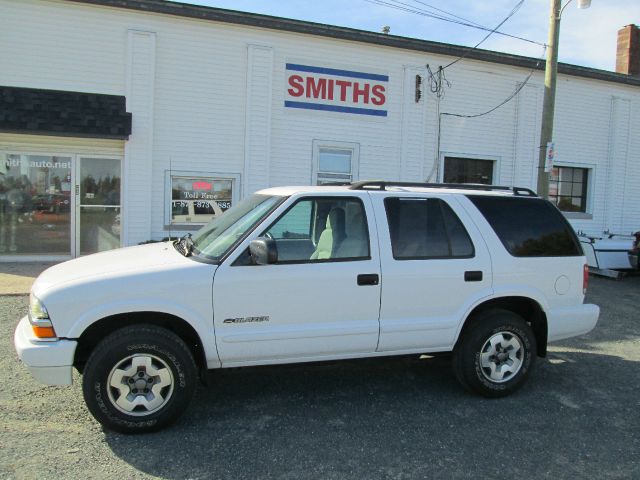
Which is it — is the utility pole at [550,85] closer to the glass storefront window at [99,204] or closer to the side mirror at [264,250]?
the side mirror at [264,250]

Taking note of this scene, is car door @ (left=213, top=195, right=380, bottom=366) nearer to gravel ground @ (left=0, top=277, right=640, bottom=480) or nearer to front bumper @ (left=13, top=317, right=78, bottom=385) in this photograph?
gravel ground @ (left=0, top=277, right=640, bottom=480)

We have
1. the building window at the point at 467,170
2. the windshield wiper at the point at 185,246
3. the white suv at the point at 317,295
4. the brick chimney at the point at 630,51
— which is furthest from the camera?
the brick chimney at the point at 630,51

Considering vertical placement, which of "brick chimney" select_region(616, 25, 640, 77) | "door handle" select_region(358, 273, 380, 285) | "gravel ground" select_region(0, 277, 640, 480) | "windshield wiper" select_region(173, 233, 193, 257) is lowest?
"gravel ground" select_region(0, 277, 640, 480)

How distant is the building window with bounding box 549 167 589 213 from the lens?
15102 millimetres

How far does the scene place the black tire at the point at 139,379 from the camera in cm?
367

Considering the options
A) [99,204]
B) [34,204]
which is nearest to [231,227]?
[99,204]

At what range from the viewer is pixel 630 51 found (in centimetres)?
1612

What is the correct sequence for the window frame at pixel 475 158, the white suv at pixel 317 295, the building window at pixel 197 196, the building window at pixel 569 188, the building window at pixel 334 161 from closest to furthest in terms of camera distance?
1. the white suv at pixel 317 295
2. the building window at pixel 197 196
3. the building window at pixel 334 161
4. the window frame at pixel 475 158
5. the building window at pixel 569 188

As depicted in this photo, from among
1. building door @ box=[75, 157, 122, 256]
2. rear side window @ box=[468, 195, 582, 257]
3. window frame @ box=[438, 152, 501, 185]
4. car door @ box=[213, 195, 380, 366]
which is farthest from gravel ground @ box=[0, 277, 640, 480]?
window frame @ box=[438, 152, 501, 185]

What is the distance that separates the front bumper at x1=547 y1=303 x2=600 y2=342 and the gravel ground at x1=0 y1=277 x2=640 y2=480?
1.76 ft

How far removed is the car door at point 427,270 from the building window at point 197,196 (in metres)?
7.71

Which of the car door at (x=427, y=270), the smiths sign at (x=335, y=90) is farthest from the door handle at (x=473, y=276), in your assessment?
the smiths sign at (x=335, y=90)

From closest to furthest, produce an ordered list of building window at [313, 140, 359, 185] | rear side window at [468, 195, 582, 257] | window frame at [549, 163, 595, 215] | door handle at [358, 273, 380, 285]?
door handle at [358, 273, 380, 285], rear side window at [468, 195, 582, 257], building window at [313, 140, 359, 185], window frame at [549, 163, 595, 215]

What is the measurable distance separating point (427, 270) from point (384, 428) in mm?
1285
